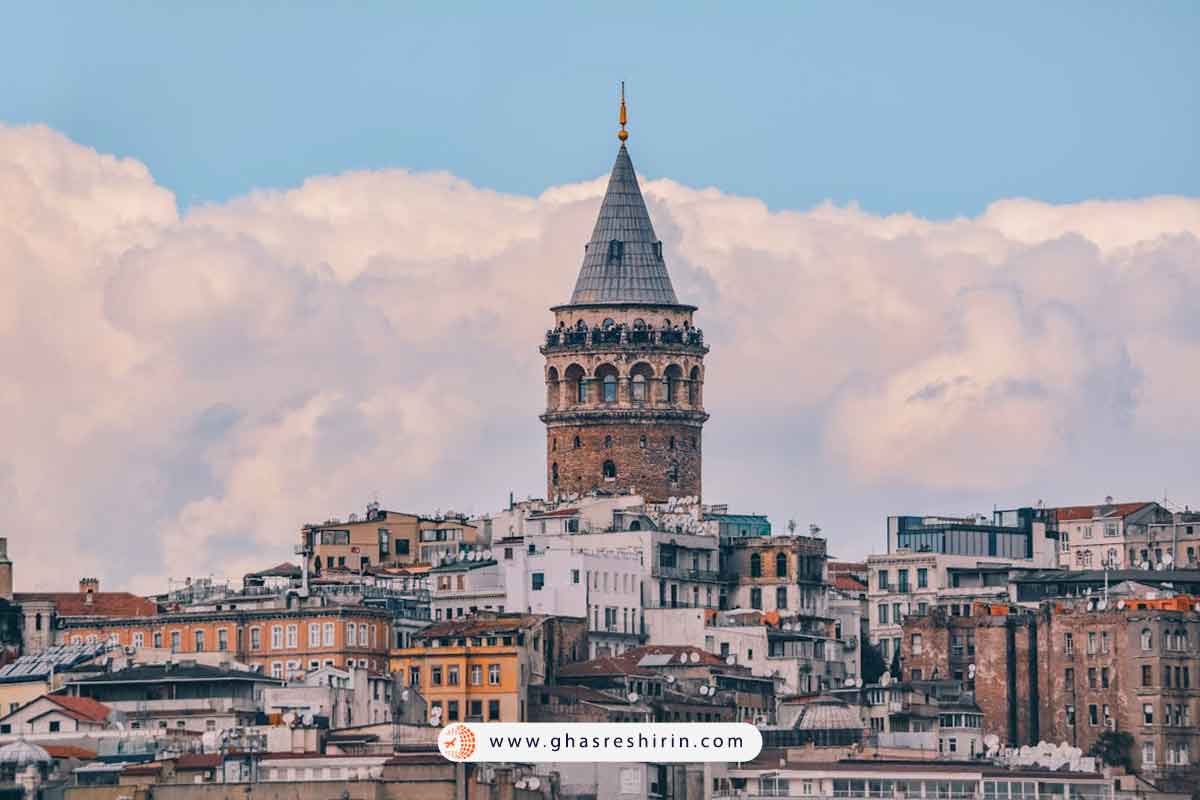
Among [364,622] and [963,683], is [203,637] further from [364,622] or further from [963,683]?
[963,683]

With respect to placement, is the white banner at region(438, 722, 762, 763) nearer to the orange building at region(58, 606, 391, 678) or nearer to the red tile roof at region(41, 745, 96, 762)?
the red tile roof at region(41, 745, 96, 762)

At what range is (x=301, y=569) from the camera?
157000 mm

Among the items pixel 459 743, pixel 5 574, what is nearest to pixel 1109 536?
pixel 5 574

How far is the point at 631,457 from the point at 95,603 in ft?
65.0

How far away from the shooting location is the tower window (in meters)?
162

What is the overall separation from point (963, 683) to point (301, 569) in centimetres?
2518

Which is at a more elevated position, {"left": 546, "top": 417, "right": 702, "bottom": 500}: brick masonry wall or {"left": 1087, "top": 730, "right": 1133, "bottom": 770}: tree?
{"left": 546, "top": 417, "right": 702, "bottom": 500}: brick masonry wall

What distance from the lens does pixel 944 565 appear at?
156 meters

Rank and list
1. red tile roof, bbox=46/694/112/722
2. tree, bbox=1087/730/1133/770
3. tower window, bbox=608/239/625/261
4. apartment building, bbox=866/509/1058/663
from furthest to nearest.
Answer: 1. tower window, bbox=608/239/625/261
2. apartment building, bbox=866/509/1058/663
3. tree, bbox=1087/730/1133/770
4. red tile roof, bbox=46/694/112/722

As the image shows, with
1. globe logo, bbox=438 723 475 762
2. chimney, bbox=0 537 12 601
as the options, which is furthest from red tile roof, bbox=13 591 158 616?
globe logo, bbox=438 723 475 762

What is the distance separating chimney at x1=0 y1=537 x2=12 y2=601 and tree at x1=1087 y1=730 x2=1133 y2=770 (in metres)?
38.4

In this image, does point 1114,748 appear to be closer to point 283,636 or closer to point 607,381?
point 283,636

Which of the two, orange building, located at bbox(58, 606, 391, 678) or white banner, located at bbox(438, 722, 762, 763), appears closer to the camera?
white banner, located at bbox(438, 722, 762, 763)

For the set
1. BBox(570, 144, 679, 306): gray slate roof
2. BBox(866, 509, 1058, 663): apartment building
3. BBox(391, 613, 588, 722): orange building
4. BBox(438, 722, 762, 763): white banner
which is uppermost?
BBox(570, 144, 679, 306): gray slate roof
